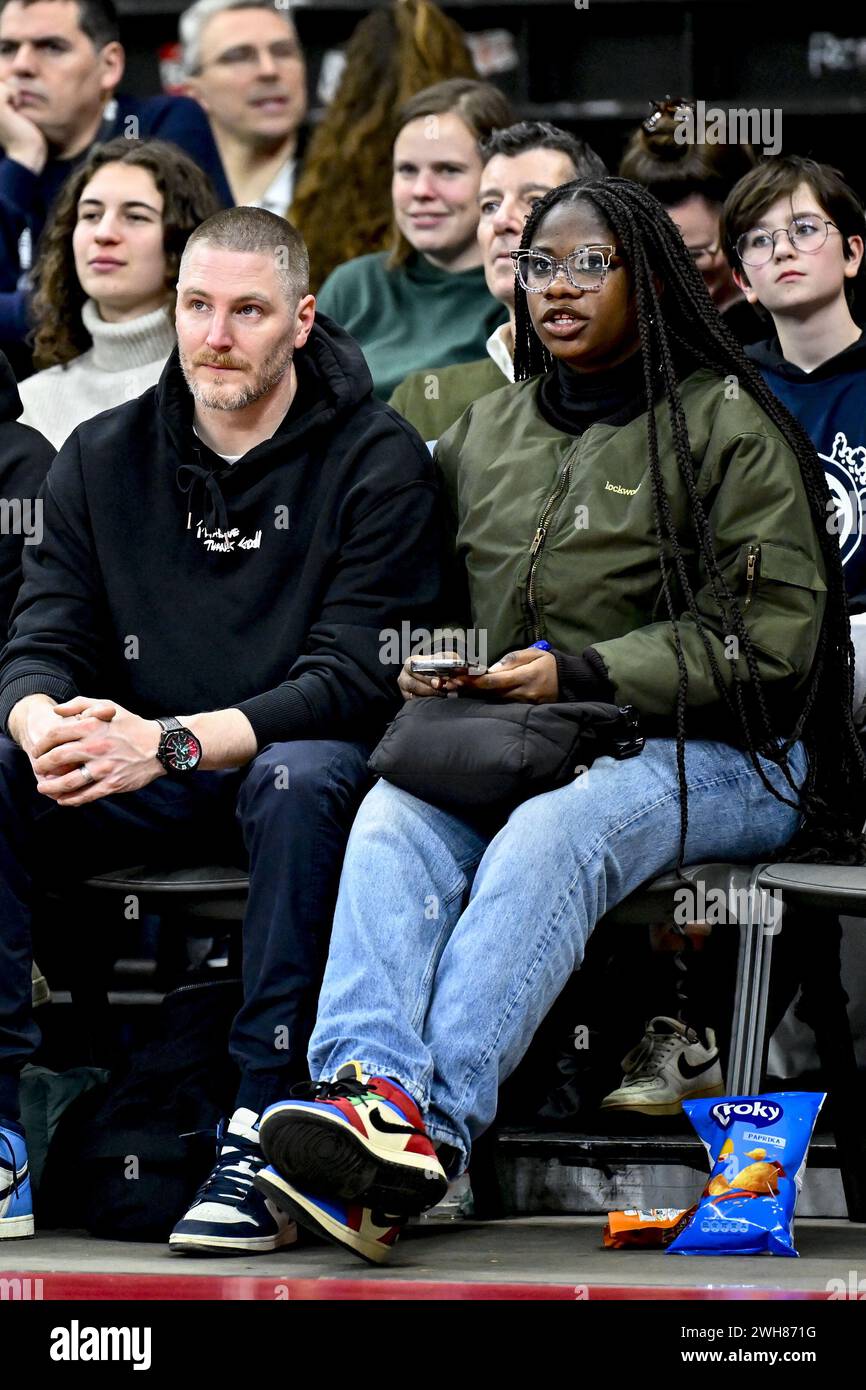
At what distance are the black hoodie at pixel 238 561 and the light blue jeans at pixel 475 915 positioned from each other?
330mm

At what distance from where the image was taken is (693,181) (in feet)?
11.1

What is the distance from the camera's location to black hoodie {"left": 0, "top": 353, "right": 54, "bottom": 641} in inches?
117

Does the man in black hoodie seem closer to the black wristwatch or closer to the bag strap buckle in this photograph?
the black wristwatch

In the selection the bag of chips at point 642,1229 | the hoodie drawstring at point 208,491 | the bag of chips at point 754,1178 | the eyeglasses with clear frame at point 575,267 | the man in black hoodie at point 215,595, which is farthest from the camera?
the hoodie drawstring at point 208,491

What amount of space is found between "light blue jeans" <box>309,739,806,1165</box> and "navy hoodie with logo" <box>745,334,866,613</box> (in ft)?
1.94

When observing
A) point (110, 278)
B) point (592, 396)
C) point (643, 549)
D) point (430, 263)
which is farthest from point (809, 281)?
point (110, 278)

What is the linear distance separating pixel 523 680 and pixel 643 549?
0.87 feet

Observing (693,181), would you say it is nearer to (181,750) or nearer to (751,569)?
(751,569)

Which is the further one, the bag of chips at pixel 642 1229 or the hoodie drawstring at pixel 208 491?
the hoodie drawstring at pixel 208 491

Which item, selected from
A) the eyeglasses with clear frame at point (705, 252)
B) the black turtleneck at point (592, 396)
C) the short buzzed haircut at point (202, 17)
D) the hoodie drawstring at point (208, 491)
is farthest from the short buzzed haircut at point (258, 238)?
the short buzzed haircut at point (202, 17)

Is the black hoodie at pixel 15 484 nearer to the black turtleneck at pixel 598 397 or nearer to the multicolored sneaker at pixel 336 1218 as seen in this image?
the black turtleneck at pixel 598 397

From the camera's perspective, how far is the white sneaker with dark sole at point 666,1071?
2.79 m
